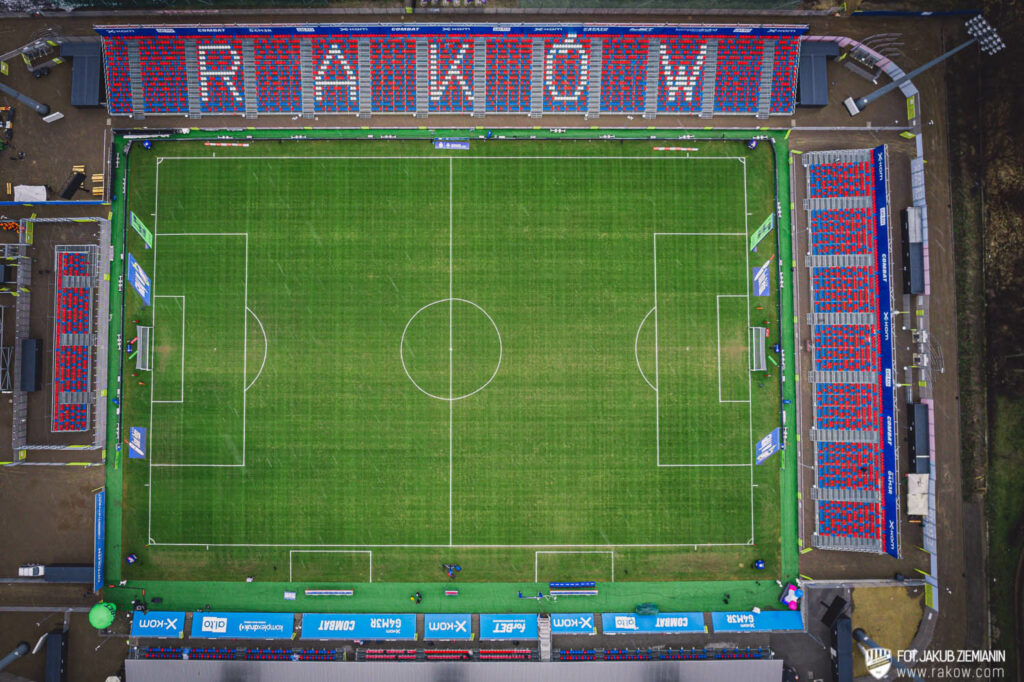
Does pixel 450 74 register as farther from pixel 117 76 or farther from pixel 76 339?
pixel 76 339

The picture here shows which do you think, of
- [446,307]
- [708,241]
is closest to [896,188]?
[708,241]

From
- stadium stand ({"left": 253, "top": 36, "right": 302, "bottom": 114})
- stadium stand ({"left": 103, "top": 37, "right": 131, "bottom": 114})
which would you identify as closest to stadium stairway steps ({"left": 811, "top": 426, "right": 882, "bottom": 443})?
stadium stand ({"left": 253, "top": 36, "right": 302, "bottom": 114})

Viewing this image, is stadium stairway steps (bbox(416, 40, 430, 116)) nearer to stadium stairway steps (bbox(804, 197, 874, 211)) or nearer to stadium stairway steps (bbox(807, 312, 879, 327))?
stadium stairway steps (bbox(804, 197, 874, 211))

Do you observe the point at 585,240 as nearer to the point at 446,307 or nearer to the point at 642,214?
the point at 642,214

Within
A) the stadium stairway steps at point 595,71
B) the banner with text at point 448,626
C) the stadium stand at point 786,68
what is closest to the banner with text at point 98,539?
the banner with text at point 448,626

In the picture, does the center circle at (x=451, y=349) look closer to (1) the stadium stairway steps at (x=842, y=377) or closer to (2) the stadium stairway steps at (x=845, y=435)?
(1) the stadium stairway steps at (x=842, y=377)
